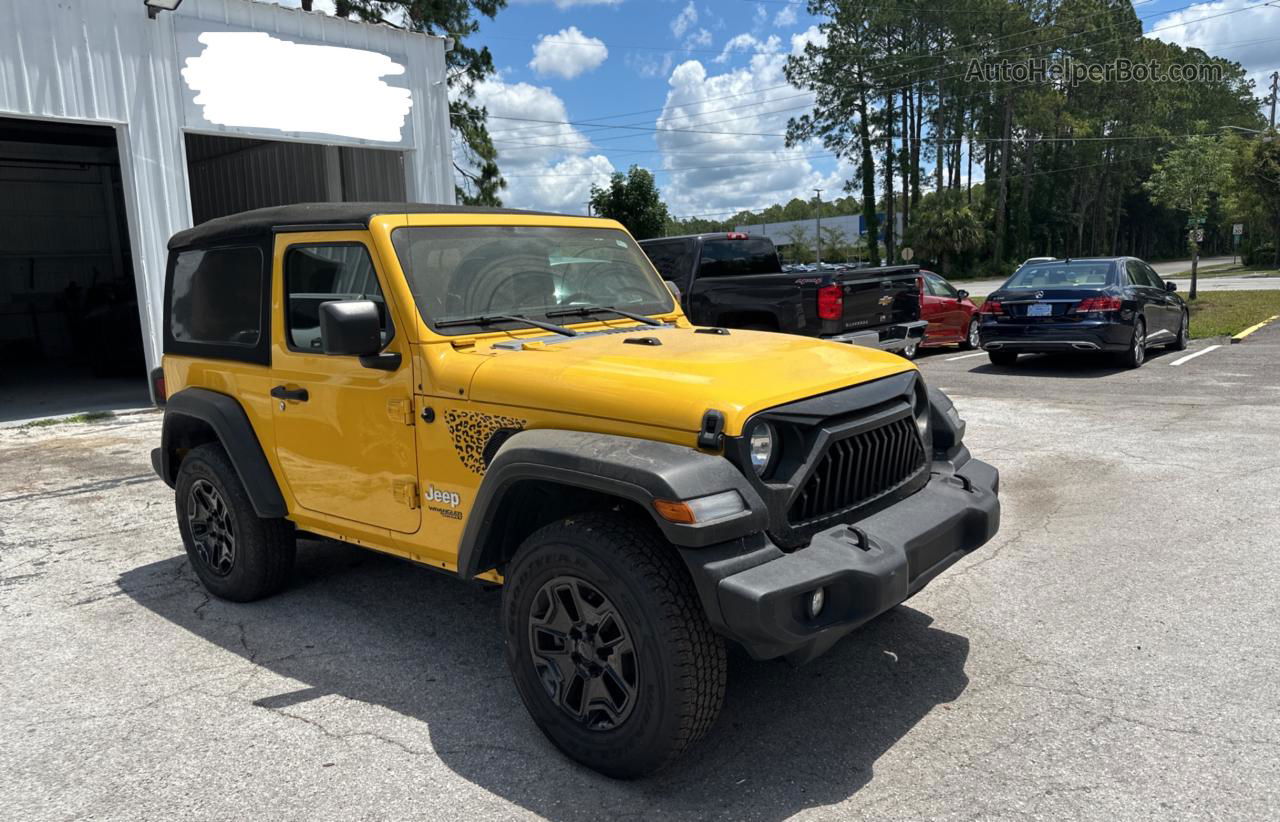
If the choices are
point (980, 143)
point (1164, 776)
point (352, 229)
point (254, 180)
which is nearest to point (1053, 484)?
point (1164, 776)

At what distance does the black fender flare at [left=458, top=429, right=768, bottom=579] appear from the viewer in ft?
8.91

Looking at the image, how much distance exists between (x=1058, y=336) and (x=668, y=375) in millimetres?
10422

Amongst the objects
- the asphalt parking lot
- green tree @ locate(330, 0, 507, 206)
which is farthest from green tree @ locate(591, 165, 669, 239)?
the asphalt parking lot

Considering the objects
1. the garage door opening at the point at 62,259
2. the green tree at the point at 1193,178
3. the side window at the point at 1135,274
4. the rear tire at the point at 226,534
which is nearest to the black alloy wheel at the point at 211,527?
the rear tire at the point at 226,534

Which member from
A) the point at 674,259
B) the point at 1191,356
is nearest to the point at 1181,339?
the point at 1191,356

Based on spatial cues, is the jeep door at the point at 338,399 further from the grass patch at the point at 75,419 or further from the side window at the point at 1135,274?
the side window at the point at 1135,274

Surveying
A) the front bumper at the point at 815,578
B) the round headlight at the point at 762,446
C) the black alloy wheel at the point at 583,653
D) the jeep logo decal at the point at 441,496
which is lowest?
the black alloy wheel at the point at 583,653

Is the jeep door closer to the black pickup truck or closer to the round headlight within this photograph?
the round headlight

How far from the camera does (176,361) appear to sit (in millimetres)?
5008

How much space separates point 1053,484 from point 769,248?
611 cm

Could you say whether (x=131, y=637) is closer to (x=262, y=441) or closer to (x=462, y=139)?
(x=262, y=441)

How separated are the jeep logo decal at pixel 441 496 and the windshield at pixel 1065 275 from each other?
1100 centimetres

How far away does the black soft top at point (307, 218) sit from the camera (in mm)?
3961

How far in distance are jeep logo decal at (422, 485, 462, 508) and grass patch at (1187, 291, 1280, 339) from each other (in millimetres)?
16026
